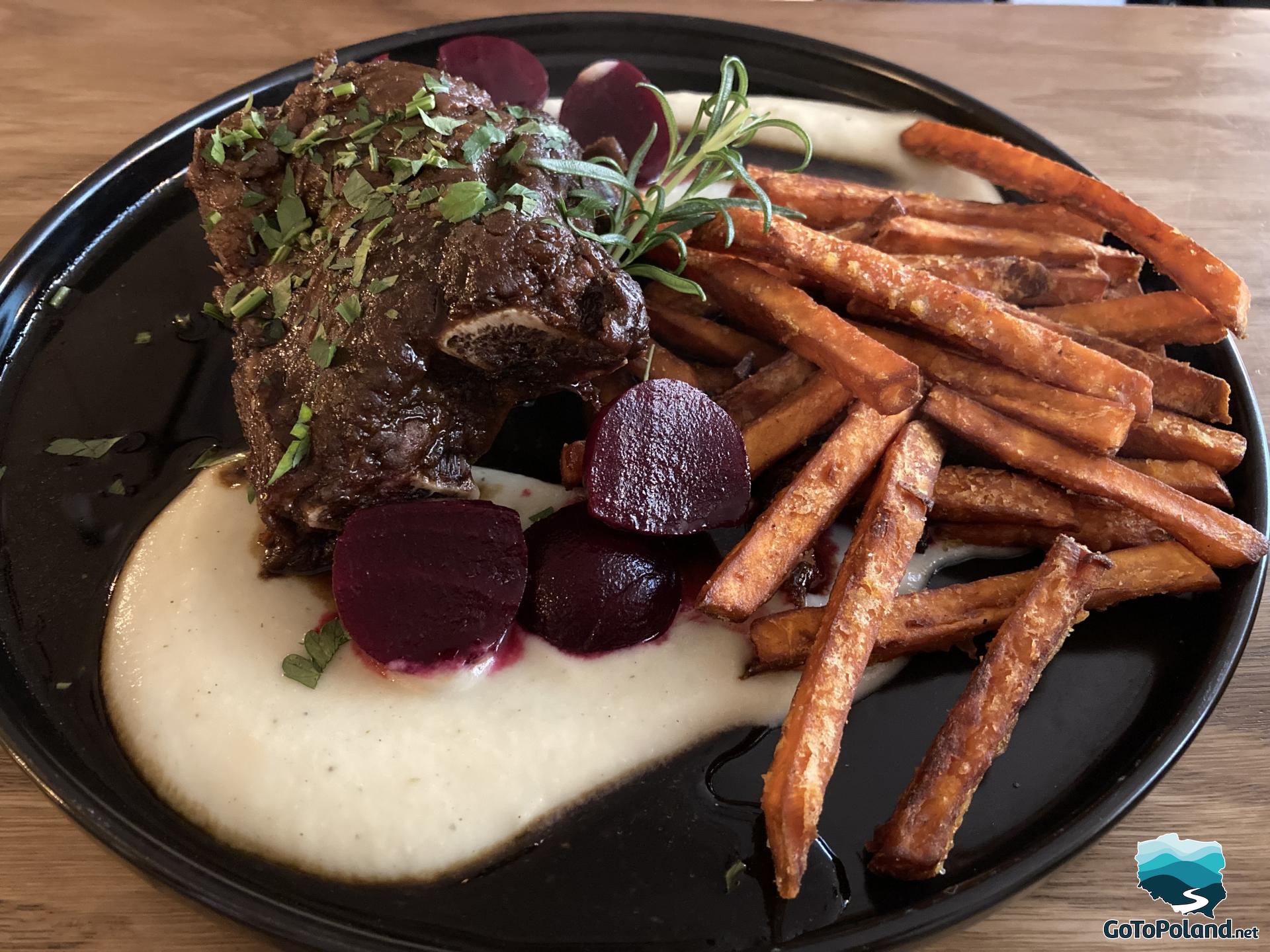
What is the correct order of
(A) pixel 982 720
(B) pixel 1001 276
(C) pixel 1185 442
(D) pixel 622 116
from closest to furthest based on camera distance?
(A) pixel 982 720 < (C) pixel 1185 442 < (B) pixel 1001 276 < (D) pixel 622 116

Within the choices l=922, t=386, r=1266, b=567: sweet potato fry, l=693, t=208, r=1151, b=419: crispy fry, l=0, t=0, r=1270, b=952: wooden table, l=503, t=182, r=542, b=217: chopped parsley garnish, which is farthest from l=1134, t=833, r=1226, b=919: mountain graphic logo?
l=503, t=182, r=542, b=217: chopped parsley garnish

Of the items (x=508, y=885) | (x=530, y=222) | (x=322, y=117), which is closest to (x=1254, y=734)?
(x=508, y=885)

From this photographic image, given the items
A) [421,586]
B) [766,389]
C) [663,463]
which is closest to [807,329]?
[766,389]

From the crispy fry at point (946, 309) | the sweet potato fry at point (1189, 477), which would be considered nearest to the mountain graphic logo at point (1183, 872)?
the sweet potato fry at point (1189, 477)

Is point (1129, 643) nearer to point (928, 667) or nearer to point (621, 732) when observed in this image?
point (928, 667)

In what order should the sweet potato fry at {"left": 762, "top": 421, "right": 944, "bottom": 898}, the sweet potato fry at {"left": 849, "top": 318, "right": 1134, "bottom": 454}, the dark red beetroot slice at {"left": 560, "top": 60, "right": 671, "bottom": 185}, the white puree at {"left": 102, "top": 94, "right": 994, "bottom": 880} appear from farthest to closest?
the dark red beetroot slice at {"left": 560, "top": 60, "right": 671, "bottom": 185}
the sweet potato fry at {"left": 849, "top": 318, "right": 1134, "bottom": 454}
the white puree at {"left": 102, "top": 94, "right": 994, "bottom": 880}
the sweet potato fry at {"left": 762, "top": 421, "right": 944, "bottom": 898}

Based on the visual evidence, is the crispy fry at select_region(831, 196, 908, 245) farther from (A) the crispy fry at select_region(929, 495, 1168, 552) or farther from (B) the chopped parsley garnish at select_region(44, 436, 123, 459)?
(B) the chopped parsley garnish at select_region(44, 436, 123, 459)

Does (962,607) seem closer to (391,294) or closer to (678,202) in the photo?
(678,202)
